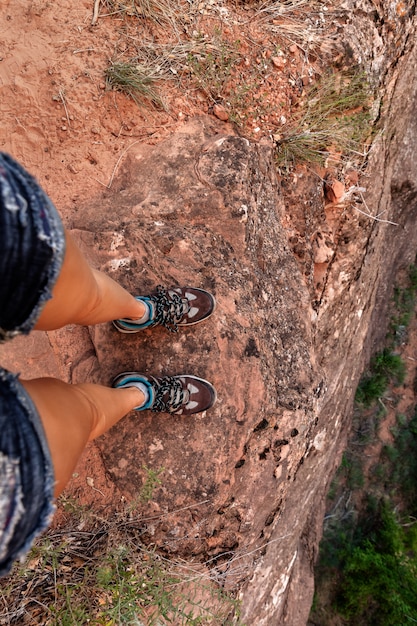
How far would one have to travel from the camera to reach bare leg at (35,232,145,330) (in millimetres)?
1187

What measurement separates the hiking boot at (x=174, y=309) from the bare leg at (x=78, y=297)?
1.07 ft

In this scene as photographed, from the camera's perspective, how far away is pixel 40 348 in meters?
2.11

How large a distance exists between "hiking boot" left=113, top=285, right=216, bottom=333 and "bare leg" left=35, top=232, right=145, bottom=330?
12.8 inches

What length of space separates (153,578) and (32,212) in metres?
1.63

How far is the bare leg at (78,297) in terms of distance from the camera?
119 cm

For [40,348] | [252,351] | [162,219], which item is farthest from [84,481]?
[162,219]

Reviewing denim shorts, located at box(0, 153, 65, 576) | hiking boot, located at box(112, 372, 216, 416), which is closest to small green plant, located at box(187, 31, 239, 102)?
hiking boot, located at box(112, 372, 216, 416)

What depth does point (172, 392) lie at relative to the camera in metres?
1.99

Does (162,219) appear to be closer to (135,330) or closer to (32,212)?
(135,330)

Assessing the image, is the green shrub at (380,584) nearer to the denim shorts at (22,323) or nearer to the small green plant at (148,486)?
the small green plant at (148,486)

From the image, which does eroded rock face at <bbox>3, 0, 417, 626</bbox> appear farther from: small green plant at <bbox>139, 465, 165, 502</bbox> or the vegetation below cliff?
the vegetation below cliff

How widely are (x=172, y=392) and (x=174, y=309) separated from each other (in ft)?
1.26

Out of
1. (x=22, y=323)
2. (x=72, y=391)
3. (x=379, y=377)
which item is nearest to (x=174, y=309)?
(x=72, y=391)

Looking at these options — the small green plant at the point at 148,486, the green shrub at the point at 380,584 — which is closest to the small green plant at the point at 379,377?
the green shrub at the point at 380,584
